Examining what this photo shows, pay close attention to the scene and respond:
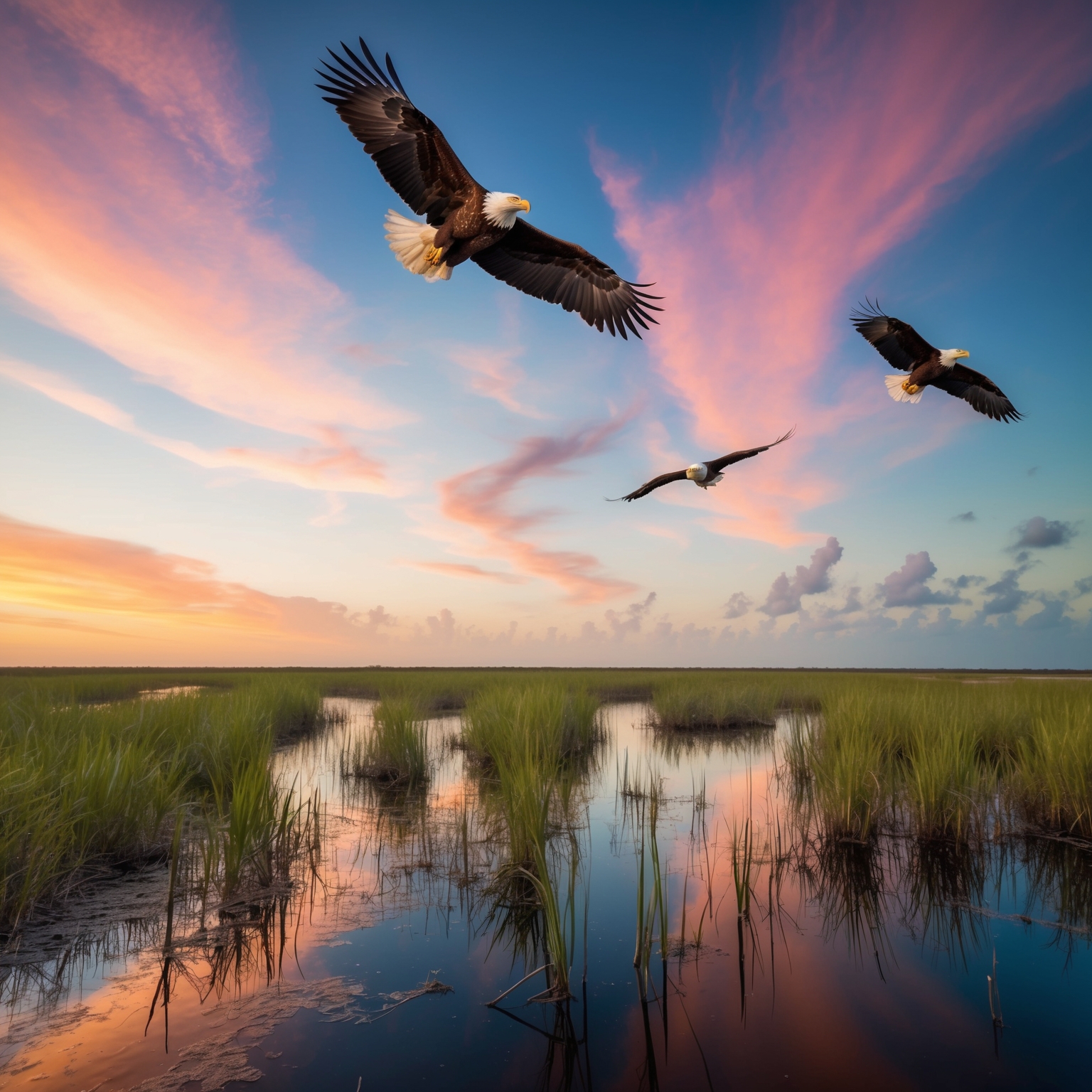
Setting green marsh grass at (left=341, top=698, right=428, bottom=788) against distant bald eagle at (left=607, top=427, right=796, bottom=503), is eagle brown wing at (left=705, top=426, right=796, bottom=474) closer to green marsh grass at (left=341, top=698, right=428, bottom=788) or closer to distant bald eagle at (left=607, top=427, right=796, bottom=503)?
distant bald eagle at (left=607, top=427, right=796, bottom=503)

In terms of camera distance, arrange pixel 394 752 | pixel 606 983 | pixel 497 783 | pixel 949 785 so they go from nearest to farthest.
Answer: pixel 606 983, pixel 949 785, pixel 497 783, pixel 394 752

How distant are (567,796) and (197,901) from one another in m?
3.88

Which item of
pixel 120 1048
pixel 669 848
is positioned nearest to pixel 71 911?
pixel 120 1048

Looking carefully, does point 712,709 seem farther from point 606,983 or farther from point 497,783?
point 606,983

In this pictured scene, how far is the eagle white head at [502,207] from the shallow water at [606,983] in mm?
6619

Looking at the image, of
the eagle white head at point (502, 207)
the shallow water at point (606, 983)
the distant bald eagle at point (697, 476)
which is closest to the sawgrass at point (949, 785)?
the shallow water at point (606, 983)

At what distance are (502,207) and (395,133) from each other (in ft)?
4.68

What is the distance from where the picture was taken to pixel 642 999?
3.93m

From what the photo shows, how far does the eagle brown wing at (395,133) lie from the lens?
7.27 m

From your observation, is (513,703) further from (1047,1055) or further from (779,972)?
(1047,1055)

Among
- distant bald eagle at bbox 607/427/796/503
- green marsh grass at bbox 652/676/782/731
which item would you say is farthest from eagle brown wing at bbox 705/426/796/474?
green marsh grass at bbox 652/676/782/731

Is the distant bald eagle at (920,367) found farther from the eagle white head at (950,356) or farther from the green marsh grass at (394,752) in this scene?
the green marsh grass at (394,752)

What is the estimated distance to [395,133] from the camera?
24.2 ft

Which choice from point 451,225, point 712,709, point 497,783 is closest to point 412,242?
point 451,225
